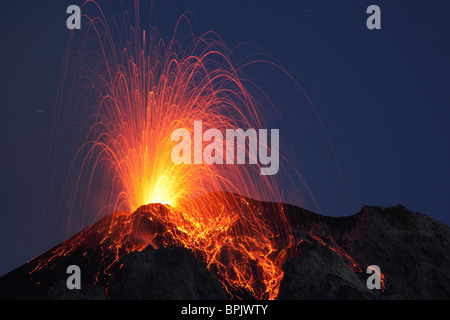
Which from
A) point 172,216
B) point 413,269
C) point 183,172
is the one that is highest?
point 183,172

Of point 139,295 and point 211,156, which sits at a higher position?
point 211,156

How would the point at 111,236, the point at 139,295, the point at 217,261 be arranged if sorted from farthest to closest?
1. the point at 111,236
2. the point at 217,261
3. the point at 139,295

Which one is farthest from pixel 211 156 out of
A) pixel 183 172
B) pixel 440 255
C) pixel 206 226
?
pixel 440 255
